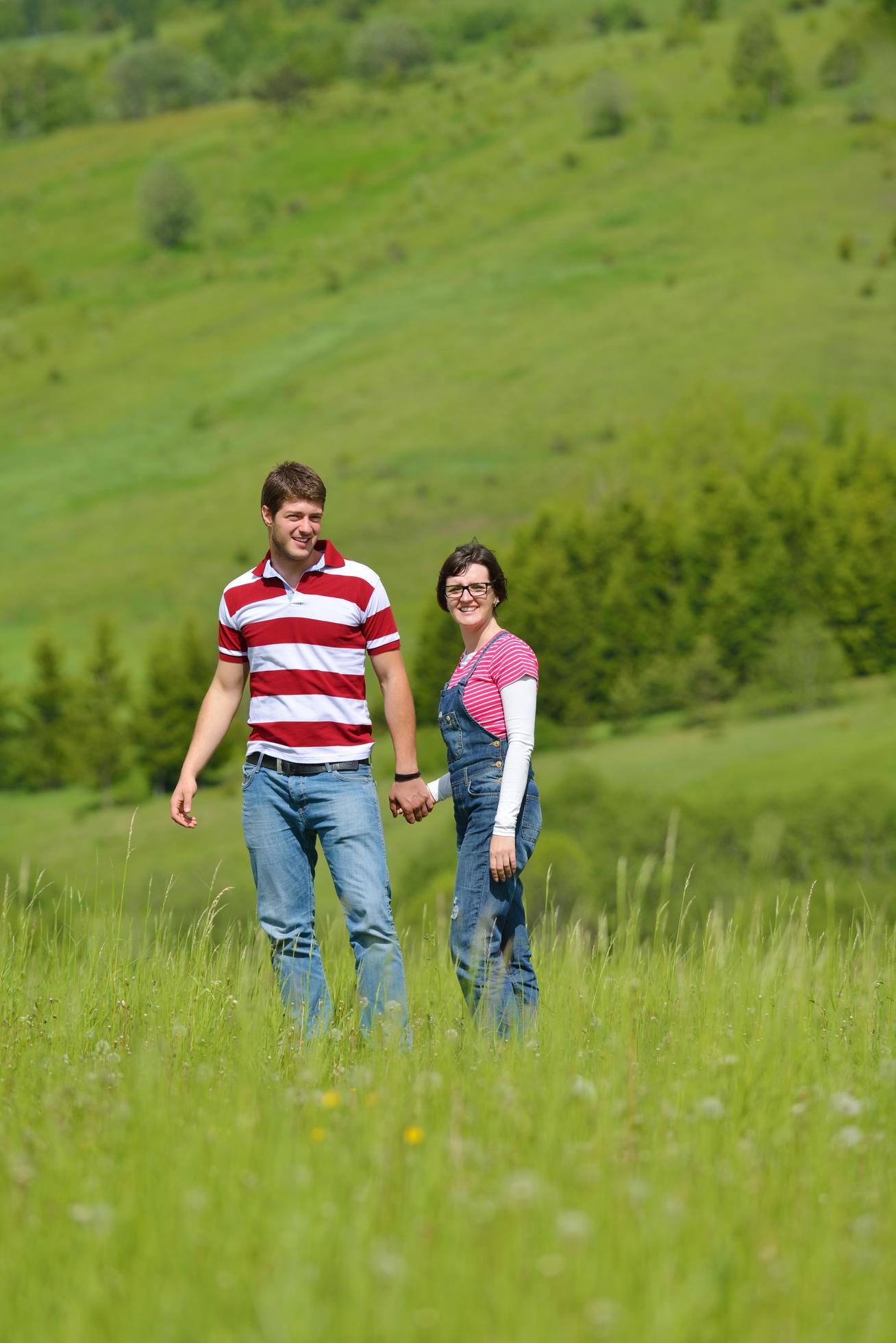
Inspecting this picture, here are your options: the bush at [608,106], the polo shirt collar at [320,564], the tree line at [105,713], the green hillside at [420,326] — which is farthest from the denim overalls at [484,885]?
the bush at [608,106]

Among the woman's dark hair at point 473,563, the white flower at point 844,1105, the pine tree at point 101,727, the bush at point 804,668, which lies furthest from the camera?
the pine tree at point 101,727

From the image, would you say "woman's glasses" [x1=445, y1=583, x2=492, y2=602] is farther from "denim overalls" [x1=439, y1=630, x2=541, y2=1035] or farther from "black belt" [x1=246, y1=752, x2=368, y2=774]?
"black belt" [x1=246, y1=752, x2=368, y2=774]

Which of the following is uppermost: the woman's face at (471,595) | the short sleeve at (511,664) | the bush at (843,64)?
the bush at (843,64)

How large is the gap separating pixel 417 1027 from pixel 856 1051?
1.47 meters

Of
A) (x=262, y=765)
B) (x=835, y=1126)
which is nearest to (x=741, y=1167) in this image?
(x=835, y=1126)

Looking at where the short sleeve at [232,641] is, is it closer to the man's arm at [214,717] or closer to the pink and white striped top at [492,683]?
the man's arm at [214,717]

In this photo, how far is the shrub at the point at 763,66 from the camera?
177 meters

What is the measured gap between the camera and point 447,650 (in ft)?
309

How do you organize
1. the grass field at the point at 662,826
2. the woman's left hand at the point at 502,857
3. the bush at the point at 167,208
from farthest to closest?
the bush at the point at 167,208 → the grass field at the point at 662,826 → the woman's left hand at the point at 502,857

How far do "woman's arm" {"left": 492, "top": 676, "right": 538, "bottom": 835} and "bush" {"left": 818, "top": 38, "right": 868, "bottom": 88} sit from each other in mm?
199015

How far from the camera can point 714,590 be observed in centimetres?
10325

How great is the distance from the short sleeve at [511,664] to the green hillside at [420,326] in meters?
98.1

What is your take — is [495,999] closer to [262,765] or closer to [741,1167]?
[262,765]

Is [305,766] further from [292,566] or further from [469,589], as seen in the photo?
[469,589]
